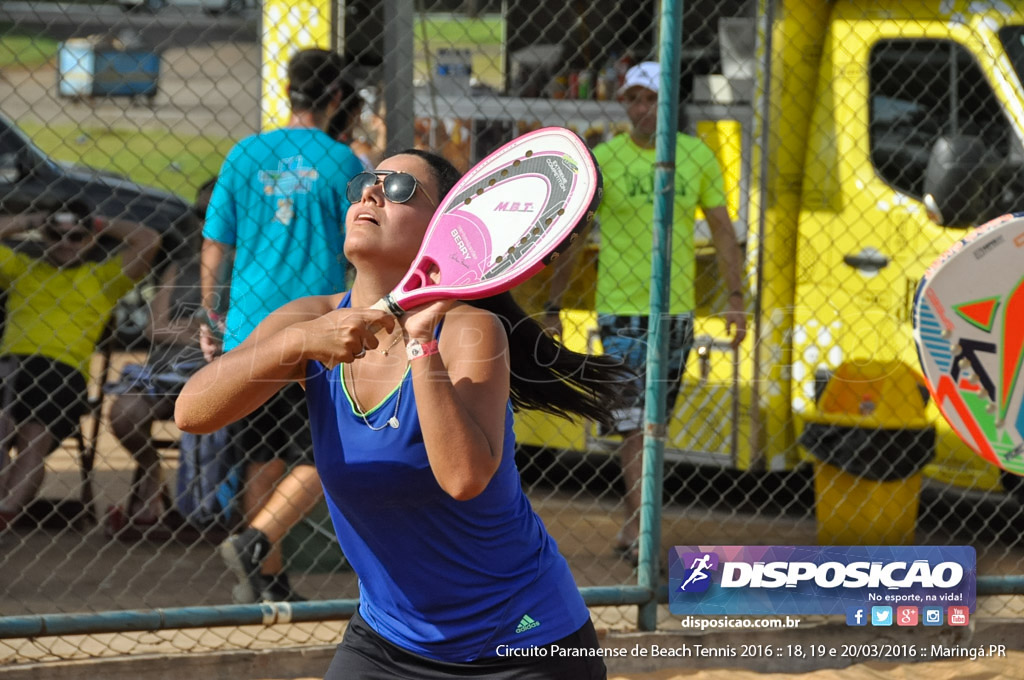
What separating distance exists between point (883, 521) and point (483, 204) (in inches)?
132

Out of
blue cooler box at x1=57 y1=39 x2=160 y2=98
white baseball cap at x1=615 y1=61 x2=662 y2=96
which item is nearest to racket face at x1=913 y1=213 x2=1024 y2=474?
white baseball cap at x1=615 y1=61 x2=662 y2=96

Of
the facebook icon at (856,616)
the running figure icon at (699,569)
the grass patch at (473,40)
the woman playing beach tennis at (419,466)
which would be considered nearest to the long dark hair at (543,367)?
the woman playing beach tennis at (419,466)

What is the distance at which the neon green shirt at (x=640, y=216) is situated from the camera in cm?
500

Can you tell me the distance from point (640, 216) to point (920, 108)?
1.47m

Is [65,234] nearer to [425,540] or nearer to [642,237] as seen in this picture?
[642,237]

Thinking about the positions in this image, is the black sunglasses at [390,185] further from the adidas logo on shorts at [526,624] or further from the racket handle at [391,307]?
the adidas logo on shorts at [526,624]

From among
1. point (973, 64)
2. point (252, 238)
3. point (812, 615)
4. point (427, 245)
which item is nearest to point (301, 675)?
point (252, 238)

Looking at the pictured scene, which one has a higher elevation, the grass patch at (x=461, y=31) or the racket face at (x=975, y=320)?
the grass patch at (x=461, y=31)

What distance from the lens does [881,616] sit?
13.9ft

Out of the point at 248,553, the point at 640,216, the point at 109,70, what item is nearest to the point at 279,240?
the point at 248,553

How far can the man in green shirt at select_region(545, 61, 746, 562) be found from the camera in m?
4.98

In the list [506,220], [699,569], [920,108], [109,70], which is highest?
[109,70]

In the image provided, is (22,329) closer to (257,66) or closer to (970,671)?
(257,66)

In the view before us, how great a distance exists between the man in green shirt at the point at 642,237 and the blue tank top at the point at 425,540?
2801 mm
